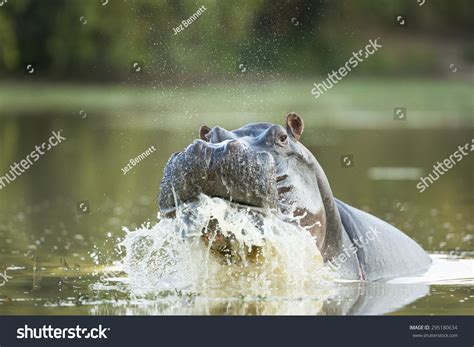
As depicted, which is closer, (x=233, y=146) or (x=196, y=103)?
(x=233, y=146)

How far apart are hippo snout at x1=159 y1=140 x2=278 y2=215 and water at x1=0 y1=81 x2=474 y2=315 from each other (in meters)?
0.11

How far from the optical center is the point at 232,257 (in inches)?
276

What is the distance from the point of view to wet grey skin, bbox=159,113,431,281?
673cm

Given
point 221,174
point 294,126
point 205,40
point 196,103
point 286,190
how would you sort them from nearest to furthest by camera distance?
point 221,174 → point 286,190 → point 294,126 → point 196,103 → point 205,40

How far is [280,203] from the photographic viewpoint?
7.07 metres

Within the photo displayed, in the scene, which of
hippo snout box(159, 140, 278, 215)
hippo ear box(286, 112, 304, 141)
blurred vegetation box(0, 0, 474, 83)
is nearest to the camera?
hippo snout box(159, 140, 278, 215)

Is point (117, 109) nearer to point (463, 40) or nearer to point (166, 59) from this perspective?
point (166, 59)

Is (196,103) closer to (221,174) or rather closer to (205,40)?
(205,40)

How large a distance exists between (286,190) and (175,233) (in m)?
0.66

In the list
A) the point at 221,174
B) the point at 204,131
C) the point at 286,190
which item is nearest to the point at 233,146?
the point at 221,174

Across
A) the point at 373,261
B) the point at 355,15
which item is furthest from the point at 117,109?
the point at 373,261

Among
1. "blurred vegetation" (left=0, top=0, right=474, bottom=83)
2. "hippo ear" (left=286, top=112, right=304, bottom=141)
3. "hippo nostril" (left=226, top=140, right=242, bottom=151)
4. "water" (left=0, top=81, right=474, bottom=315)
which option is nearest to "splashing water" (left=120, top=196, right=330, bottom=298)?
"water" (left=0, top=81, right=474, bottom=315)

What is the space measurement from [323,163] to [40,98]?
18.5m

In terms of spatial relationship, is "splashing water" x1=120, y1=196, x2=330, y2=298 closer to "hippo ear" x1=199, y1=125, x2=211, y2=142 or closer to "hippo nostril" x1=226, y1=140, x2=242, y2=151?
"hippo nostril" x1=226, y1=140, x2=242, y2=151
